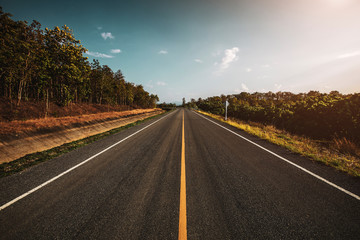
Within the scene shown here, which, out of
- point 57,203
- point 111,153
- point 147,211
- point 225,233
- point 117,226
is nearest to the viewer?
point 225,233

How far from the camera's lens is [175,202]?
2.79 meters

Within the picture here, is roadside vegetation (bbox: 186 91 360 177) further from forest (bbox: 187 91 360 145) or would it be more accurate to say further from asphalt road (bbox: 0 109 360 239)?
asphalt road (bbox: 0 109 360 239)

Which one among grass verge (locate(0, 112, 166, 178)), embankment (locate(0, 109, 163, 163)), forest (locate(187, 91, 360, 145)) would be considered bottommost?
grass verge (locate(0, 112, 166, 178))

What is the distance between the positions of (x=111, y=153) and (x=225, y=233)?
5391mm

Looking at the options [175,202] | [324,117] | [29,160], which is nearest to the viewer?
[175,202]

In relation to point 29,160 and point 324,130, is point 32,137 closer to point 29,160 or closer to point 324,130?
point 29,160

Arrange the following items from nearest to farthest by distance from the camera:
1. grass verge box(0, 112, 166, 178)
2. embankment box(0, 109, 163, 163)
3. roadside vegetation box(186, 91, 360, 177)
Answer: grass verge box(0, 112, 166, 178)
embankment box(0, 109, 163, 163)
roadside vegetation box(186, 91, 360, 177)

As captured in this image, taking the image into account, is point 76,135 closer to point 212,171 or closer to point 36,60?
point 212,171

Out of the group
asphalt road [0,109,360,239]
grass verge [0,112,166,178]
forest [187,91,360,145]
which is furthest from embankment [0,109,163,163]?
forest [187,91,360,145]

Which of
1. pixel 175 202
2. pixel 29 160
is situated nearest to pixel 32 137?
pixel 29 160

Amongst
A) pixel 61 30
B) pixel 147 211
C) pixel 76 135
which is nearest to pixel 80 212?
pixel 147 211

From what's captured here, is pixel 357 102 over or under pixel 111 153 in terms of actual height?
over

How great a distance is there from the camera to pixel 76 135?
807 cm

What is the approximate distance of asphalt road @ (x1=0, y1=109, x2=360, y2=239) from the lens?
2.14m
